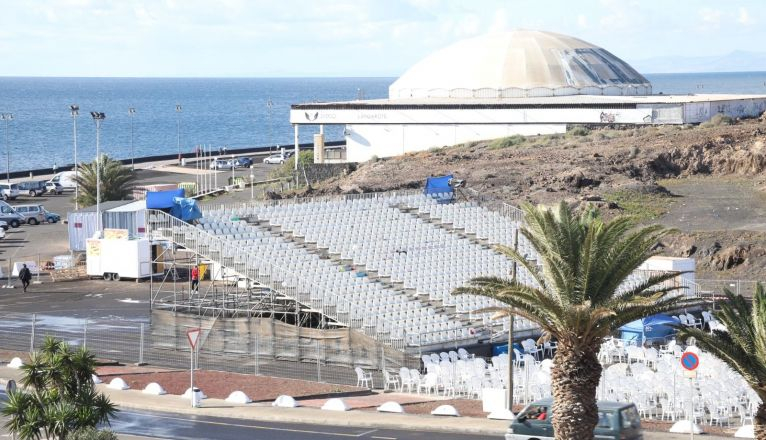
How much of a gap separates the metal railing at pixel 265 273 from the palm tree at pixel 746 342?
17.9m

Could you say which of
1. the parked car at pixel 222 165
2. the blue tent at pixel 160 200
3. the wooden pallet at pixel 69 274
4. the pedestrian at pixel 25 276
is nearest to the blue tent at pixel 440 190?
the blue tent at pixel 160 200

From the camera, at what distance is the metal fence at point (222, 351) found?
136 ft

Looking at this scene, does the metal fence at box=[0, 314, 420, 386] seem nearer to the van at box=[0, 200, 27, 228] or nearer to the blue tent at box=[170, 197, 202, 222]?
the blue tent at box=[170, 197, 202, 222]

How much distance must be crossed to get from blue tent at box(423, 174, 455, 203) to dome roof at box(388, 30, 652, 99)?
156 feet

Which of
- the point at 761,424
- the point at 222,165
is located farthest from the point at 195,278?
the point at 222,165

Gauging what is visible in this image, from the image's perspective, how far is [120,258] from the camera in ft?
200

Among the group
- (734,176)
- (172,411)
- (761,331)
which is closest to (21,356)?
(172,411)

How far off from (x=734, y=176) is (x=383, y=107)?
2946 centimetres

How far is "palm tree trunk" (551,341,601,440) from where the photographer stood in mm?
25359

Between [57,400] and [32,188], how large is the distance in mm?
78991

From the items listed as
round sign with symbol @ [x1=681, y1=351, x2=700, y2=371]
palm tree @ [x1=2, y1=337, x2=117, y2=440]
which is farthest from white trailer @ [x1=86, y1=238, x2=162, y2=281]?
round sign with symbol @ [x1=681, y1=351, x2=700, y2=371]

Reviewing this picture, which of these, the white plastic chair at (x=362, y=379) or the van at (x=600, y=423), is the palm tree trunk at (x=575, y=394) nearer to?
the van at (x=600, y=423)

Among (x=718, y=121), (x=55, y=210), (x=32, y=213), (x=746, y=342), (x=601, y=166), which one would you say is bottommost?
(x=746, y=342)

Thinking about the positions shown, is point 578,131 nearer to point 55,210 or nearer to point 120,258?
point 55,210
